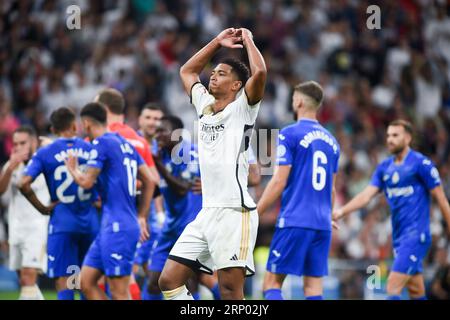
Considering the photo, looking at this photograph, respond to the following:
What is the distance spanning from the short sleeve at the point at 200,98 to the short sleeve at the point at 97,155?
188 cm

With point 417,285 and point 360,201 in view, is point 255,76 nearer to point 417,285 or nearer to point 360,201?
point 360,201

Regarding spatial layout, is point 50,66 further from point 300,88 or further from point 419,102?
point 300,88

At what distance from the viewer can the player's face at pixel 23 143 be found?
11.9 meters

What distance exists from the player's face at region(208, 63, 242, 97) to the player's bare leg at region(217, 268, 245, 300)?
62.3 inches

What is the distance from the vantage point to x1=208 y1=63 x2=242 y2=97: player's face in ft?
26.3

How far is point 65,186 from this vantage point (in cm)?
1052

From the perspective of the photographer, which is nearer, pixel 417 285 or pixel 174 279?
pixel 174 279

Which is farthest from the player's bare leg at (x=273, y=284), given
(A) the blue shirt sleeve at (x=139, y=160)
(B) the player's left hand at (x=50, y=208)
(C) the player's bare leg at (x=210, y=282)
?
(B) the player's left hand at (x=50, y=208)

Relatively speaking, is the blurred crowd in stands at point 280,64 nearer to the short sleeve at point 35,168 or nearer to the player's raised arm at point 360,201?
the player's raised arm at point 360,201

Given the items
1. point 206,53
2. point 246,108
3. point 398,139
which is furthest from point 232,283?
point 398,139

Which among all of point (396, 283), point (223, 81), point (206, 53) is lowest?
point (396, 283)

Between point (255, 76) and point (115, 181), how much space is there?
2849 millimetres
